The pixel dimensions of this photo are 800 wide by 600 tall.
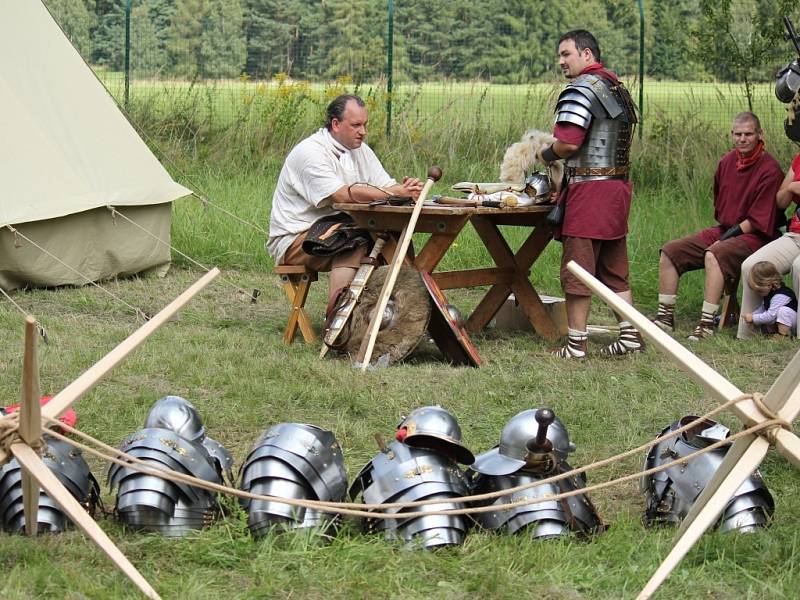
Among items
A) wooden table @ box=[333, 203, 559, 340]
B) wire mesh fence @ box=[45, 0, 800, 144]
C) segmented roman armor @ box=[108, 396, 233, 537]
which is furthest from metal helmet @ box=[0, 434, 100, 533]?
wire mesh fence @ box=[45, 0, 800, 144]

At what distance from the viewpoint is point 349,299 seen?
593cm

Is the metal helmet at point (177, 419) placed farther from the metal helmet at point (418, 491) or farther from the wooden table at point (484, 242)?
the wooden table at point (484, 242)

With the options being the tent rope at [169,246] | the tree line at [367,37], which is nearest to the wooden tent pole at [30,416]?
the tent rope at [169,246]

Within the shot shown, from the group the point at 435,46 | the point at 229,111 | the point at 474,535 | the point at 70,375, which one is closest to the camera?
the point at 474,535

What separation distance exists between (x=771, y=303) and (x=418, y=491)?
147 inches

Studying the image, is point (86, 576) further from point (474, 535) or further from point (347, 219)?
point (347, 219)

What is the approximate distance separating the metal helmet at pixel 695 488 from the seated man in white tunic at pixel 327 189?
2.74 m

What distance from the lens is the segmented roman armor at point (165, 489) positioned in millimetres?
3342

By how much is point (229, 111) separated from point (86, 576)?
30.0 ft

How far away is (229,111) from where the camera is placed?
11836mm

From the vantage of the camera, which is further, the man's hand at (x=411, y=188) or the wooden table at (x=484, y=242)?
the man's hand at (x=411, y=188)

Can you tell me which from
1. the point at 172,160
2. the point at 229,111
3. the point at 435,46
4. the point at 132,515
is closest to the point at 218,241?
the point at 172,160

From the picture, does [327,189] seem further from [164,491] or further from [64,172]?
[164,491]

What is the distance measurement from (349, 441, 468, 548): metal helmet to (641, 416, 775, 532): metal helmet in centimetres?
63
